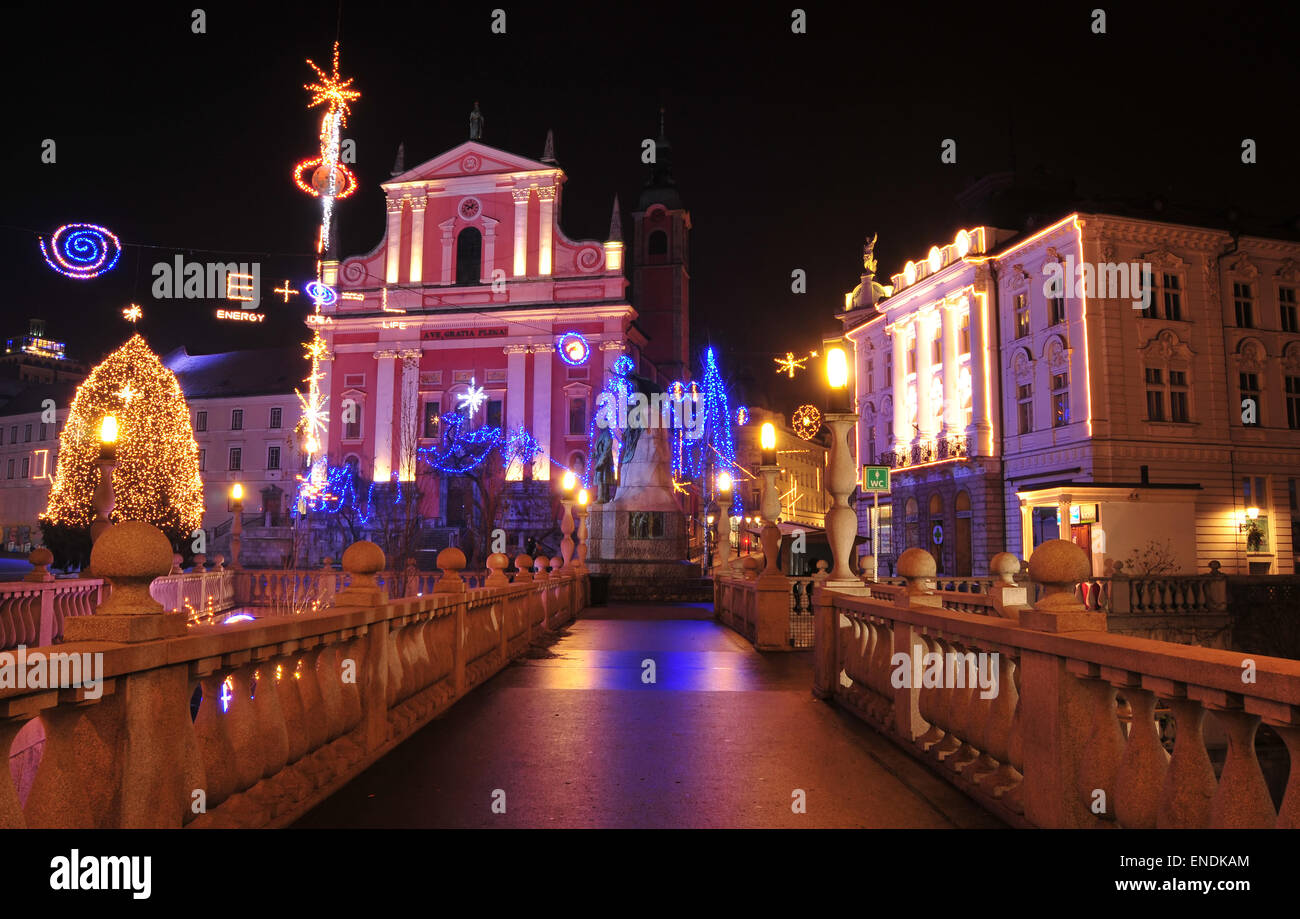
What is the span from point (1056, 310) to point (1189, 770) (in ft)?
117

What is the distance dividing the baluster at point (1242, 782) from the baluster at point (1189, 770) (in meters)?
0.21

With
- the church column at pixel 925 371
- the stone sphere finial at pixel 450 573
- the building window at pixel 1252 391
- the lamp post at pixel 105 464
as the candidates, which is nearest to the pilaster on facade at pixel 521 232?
the church column at pixel 925 371

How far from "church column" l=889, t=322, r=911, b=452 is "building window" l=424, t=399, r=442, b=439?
2620 cm

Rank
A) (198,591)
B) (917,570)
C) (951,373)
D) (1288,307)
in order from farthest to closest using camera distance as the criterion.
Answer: (951,373)
(1288,307)
(198,591)
(917,570)

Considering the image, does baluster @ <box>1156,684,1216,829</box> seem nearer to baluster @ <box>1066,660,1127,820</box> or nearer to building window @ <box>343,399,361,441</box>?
baluster @ <box>1066,660,1127,820</box>

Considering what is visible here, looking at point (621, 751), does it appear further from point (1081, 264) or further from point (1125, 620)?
point (1081, 264)

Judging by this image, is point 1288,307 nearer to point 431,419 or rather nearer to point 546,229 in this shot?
point 546,229

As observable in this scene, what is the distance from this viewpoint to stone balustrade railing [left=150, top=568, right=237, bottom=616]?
20.7 meters

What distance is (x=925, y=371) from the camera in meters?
43.5

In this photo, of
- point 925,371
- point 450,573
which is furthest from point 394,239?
point 450,573

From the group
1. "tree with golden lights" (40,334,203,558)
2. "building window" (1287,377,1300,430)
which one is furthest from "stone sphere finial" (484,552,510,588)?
"building window" (1287,377,1300,430)

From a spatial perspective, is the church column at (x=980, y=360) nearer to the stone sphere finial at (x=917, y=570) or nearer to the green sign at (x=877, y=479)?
the green sign at (x=877, y=479)

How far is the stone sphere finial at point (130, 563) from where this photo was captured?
10.8ft
